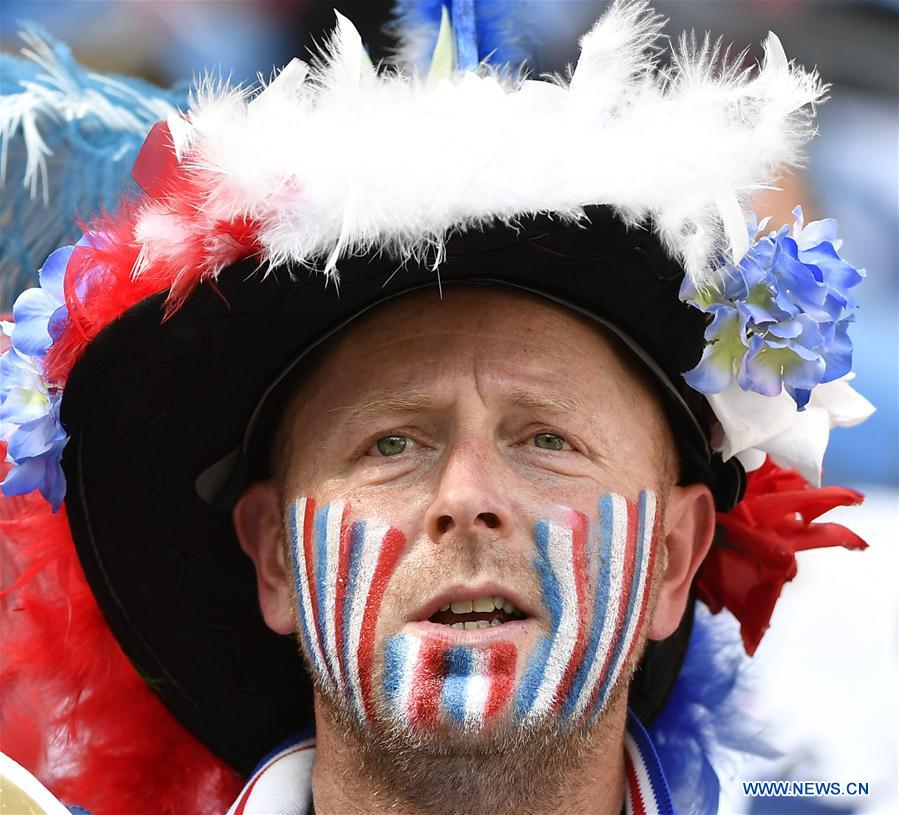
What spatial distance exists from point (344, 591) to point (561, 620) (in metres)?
0.35

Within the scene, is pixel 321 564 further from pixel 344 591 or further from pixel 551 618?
pixel 551 618

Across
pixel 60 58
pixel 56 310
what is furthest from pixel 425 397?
pixel 60 58

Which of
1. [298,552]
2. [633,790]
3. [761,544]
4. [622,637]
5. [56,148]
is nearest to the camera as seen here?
[622,637]

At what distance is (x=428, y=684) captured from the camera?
6.03ft

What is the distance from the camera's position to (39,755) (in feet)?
8.46

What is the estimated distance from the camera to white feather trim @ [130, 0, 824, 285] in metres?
1.76

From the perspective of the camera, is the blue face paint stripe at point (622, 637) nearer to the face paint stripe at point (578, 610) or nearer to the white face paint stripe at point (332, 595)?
the face paint stripe at point (578, 610)

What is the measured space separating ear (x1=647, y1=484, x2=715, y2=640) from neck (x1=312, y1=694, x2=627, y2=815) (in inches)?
6.9

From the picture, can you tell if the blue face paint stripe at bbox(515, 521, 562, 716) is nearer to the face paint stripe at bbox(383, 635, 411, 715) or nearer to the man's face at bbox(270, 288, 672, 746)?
the man's face at bbox(270, 288, 672, 746)

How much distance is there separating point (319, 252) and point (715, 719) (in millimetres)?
1485

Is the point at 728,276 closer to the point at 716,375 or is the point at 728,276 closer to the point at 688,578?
the point at 716,375

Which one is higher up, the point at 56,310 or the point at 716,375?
the point at 716,375

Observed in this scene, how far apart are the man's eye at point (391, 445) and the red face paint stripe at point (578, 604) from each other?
12.1 inches

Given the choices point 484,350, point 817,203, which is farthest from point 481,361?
point 817,203
